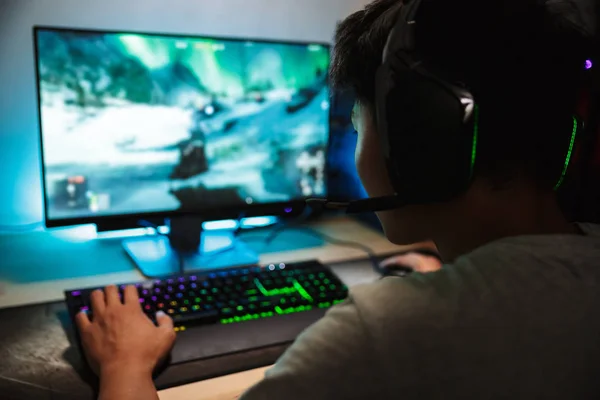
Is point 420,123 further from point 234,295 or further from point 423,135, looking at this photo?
point 234,295

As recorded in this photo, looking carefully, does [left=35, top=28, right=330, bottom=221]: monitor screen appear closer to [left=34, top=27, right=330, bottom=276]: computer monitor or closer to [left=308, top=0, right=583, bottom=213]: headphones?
[left=34, top=27, right=330, bottom=276]: computer monitor

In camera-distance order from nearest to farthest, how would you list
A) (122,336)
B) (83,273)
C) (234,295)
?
(122,336), (234,295), (83,273)

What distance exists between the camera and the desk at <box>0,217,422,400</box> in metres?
0.76

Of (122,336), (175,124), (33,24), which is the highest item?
(33,24)

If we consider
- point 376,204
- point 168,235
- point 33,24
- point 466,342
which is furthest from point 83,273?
point 466,342

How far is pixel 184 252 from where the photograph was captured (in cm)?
121

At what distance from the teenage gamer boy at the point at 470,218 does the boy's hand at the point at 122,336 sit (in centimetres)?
28

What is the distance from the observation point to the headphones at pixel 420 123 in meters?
0.55

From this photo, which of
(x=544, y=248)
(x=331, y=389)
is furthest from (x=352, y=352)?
(x=544, y=248)

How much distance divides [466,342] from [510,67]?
0.25m

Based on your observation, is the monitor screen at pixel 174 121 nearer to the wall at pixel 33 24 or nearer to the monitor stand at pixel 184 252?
the monitor stand at pixel 184 252

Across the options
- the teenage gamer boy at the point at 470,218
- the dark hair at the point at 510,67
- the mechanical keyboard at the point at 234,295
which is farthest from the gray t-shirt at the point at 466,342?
the mechanical keyboard at the point at 234,295

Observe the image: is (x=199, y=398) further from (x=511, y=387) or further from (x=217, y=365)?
(x=511, y=387)

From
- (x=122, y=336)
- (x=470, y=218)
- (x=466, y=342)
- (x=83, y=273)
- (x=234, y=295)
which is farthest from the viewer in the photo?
(x=83, y=273)
